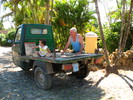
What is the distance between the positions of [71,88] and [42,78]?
0.94 metres

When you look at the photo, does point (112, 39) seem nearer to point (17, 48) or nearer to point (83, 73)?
point (83, 73)

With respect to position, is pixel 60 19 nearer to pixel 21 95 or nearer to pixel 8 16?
pixel 8 16

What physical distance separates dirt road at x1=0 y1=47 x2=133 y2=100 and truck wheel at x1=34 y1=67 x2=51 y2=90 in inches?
6.3

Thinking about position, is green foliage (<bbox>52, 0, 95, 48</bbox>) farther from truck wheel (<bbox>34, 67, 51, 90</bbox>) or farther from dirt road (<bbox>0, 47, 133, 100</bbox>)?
truck wheel (<bbox>34, 67, 51, 90</bbox>)

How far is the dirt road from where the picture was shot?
4.25 metres

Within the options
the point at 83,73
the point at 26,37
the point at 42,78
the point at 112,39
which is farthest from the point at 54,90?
the point at 112,39

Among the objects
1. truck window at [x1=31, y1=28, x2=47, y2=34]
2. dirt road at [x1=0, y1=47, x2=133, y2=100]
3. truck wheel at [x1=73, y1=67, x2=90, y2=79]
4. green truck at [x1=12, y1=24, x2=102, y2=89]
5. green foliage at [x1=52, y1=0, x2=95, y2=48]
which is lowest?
dirt road at [x1=0, y1=47, x2=133, y2=100]

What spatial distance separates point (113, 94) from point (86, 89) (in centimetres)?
83

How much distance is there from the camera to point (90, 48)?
7324 mm

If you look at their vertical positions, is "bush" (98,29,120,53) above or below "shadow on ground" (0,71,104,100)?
above

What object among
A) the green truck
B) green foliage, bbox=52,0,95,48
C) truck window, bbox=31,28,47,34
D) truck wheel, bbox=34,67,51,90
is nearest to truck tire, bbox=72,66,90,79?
the green truck

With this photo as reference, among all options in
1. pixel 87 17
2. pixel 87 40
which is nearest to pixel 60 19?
pixel 87 17

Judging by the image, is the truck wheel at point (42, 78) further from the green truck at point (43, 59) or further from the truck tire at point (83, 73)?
the truck tire at point (83, 73)

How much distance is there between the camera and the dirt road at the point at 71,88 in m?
4.25
